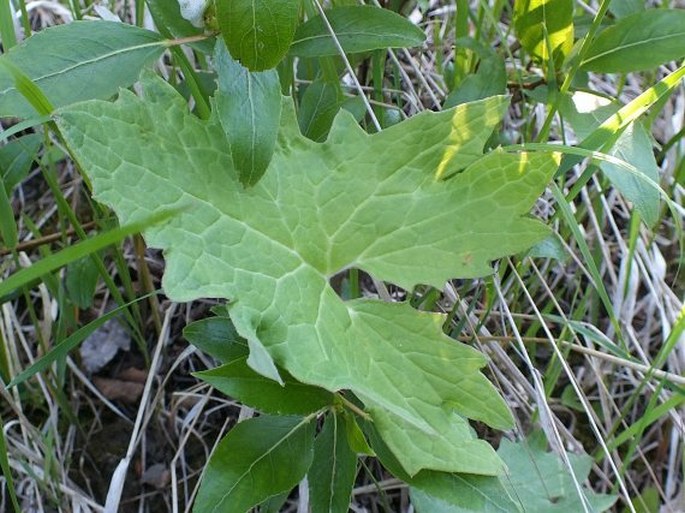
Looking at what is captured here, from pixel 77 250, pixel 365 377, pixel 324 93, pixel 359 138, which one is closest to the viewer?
pixel 77 250

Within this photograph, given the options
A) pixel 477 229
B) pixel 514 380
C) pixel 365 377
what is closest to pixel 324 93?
pixel 477 229

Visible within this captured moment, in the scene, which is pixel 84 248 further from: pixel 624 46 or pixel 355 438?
pixel 624 46

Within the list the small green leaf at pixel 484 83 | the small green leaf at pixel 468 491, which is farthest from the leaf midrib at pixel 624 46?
the small green leaf at pixel 468 491

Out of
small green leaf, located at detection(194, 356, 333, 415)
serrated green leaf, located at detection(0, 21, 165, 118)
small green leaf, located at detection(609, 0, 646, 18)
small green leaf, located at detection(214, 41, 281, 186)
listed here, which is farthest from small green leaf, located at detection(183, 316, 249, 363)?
small green leaf, located at detection(609, 0, 646, 18)

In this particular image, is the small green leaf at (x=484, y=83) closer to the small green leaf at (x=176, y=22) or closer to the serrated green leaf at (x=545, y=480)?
the small green leaf at (x=176, y=22)

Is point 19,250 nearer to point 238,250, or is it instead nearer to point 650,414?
point 238,250

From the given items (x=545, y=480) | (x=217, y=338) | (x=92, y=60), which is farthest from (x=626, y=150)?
(x=92, y=60)
